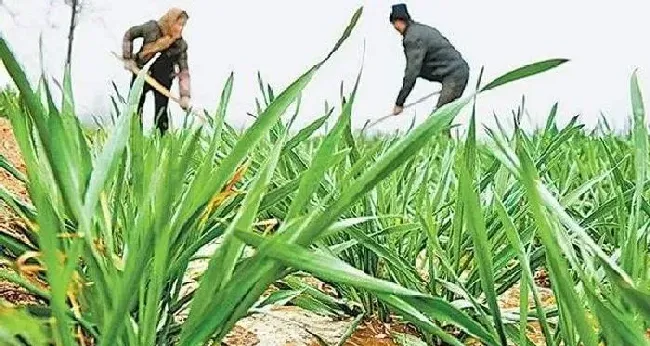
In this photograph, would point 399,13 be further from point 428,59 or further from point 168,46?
point 168,46

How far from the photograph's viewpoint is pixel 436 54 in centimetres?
773

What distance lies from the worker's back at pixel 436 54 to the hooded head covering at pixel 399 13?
184mm

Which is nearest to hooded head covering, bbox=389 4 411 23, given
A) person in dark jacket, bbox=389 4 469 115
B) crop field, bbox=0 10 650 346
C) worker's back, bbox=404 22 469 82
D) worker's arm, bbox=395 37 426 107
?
person in dark jacket, bbox=389 4 469 115

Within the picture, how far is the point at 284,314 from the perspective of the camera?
99cm

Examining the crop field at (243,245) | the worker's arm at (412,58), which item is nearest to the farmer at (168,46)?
the worker's arm at (412,58)

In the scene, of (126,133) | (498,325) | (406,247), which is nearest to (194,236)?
(126,133)

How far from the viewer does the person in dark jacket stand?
747cm

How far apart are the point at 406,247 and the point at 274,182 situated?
0.21 meters

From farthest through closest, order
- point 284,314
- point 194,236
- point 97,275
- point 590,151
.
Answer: point 590,151 → point 284,314 → point 194,236 → point 97,275

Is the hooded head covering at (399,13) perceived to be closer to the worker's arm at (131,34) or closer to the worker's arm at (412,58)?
the worker's arm at (412,58)

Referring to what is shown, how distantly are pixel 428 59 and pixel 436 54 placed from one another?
0.37ft

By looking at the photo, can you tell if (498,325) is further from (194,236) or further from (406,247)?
(406,247)

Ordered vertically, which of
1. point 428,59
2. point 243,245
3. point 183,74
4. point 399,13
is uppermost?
point 399,13

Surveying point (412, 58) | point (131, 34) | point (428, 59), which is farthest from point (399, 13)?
point (131, 34)
